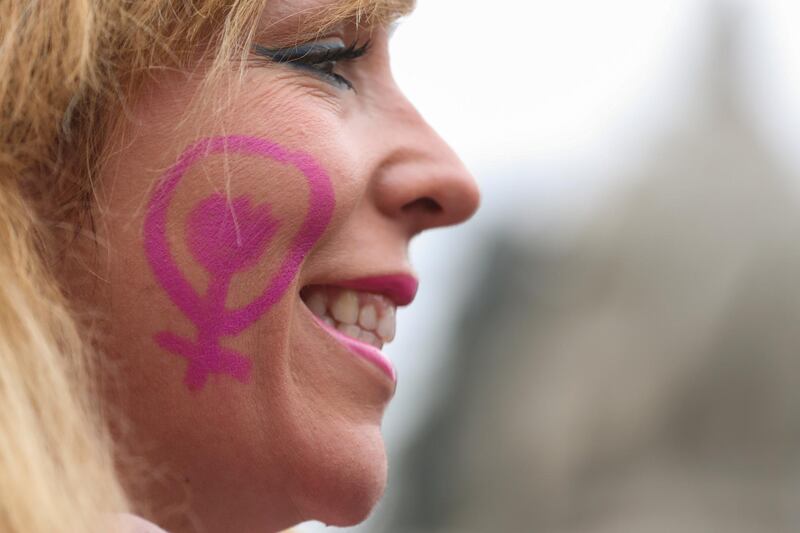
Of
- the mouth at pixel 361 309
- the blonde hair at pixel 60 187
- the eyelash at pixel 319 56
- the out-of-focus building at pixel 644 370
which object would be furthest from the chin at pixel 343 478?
the out-of-focus building at pixel 644 370

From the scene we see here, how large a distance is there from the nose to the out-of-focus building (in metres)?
6.00

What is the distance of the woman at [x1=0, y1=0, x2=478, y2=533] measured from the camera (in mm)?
1343

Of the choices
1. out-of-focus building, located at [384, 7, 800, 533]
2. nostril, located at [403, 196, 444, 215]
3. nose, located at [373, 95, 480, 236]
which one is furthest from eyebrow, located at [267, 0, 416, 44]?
out-of-focus building, located at [384, 7, 800, 533]

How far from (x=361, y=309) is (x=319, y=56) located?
32cm

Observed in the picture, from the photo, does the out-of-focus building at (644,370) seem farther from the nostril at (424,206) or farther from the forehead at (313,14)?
the forehead at (313,14)

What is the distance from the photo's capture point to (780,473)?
756 cm

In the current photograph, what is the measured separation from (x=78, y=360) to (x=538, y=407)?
7.62 metres

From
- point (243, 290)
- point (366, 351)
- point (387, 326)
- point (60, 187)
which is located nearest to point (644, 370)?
point (387, 326)

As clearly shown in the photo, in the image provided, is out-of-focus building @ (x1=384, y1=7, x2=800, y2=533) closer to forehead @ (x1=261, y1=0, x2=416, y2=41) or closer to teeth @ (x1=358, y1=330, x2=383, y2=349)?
teeth @ (x1=358, y1=330, x2=383, y2=349)

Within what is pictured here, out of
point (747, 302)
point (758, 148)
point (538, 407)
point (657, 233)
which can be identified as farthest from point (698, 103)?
point (538, 407)

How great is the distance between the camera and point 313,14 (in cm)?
151

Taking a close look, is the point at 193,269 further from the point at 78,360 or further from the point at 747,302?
the point at 747,302

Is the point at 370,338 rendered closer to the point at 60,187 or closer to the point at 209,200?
the point at 209,200

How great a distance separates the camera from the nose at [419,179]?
1555 mm
